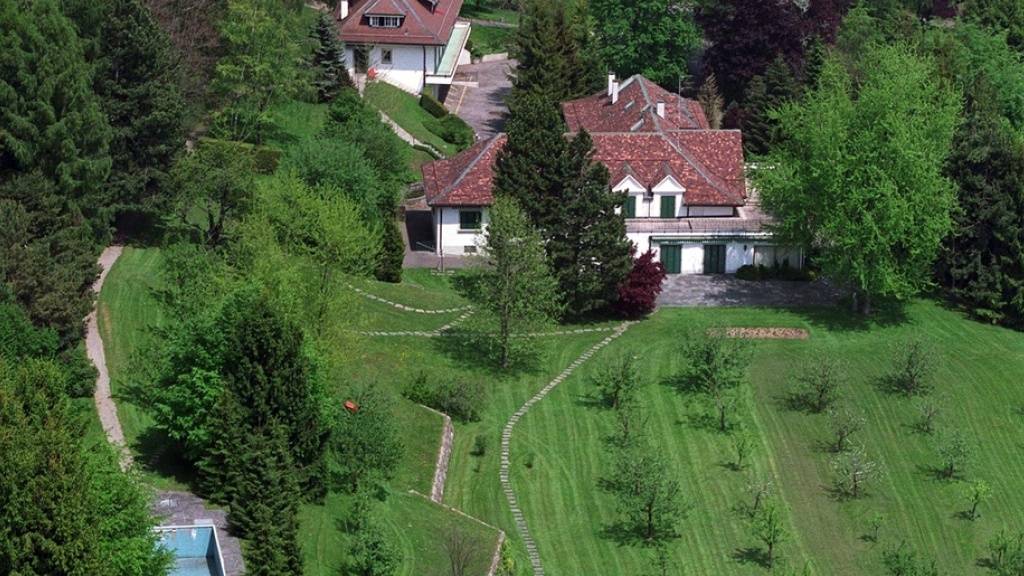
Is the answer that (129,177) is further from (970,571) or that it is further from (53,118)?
(970,571)

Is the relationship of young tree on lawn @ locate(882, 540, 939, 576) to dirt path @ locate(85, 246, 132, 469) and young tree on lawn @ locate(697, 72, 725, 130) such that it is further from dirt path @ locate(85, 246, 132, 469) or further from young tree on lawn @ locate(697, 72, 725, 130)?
young tree on lawn @ locate(697, 72, 725, 130)

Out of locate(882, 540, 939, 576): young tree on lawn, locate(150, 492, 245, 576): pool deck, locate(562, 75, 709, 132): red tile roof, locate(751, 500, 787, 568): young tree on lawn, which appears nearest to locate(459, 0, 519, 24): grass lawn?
locate(562, 75, 709, 132): red tile roof

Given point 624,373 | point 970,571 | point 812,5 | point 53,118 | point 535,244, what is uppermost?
point 812,5

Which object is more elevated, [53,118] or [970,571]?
[53,118]

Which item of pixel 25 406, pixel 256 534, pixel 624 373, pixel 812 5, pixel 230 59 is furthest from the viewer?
pixel 812 5

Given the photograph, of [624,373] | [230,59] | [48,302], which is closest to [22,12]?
[48,302]

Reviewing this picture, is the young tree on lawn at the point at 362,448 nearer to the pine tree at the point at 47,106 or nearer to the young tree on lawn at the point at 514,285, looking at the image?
the young tree on lawn at the point at 514,285

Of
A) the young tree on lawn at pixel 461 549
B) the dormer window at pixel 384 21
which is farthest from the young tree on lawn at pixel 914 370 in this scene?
the dormer window at pixel 384 21

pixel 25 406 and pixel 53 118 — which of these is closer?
pixel 25 406
